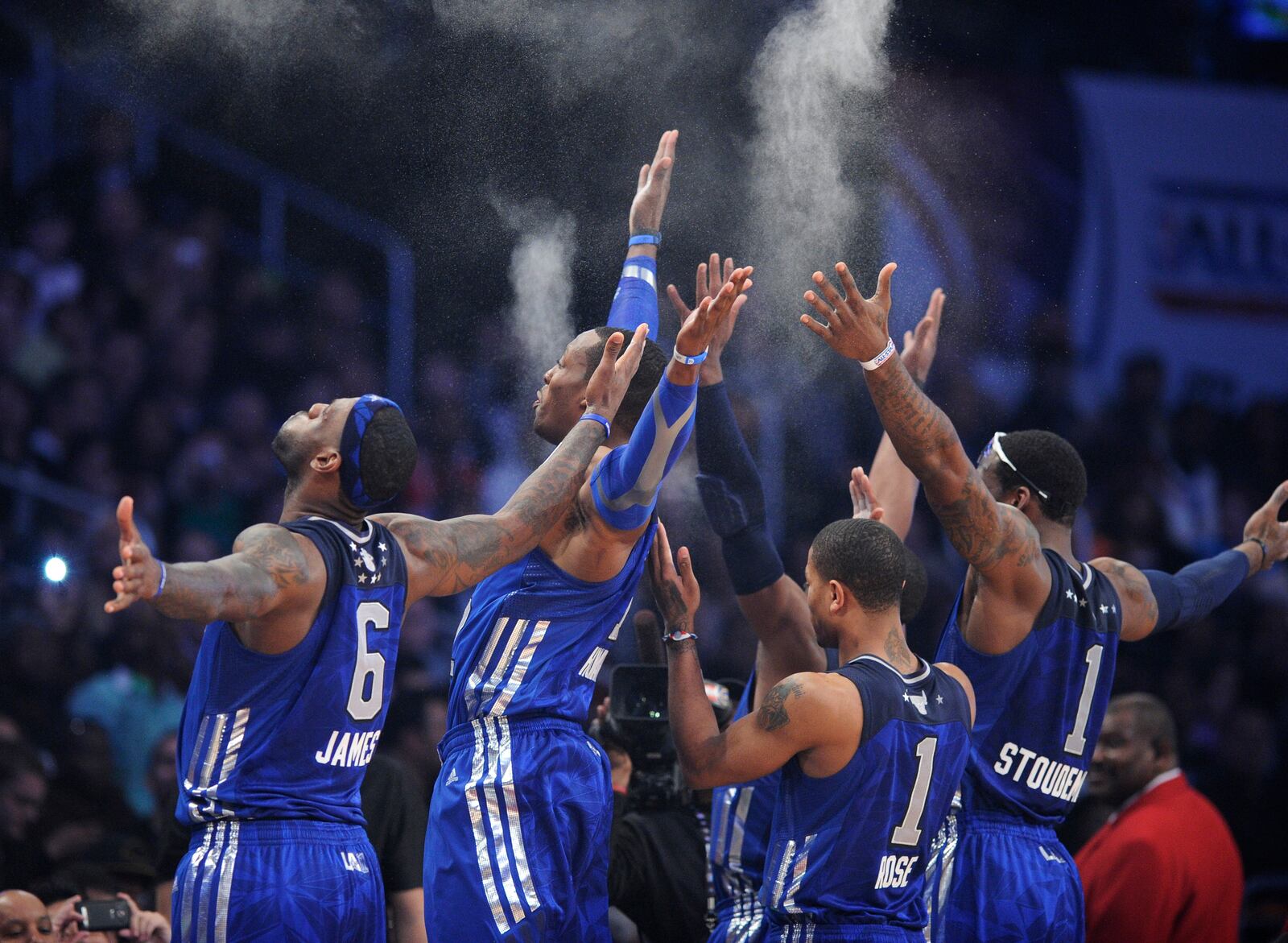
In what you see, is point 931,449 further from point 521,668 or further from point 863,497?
point 521,668

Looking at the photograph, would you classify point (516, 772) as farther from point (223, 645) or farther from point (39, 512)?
point (39, 512)

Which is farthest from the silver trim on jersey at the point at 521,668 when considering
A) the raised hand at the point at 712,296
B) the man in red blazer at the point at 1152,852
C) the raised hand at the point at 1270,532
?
the man in red blazer at the point at 1152,852

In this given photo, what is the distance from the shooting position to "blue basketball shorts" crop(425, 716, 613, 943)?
12.2 ft

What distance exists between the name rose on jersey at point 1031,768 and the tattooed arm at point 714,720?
896 millimetres

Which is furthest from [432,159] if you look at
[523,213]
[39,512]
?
[39,512]

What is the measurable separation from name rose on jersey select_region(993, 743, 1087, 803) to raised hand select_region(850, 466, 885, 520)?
32.2 inches

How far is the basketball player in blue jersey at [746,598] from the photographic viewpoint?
4.45 meters

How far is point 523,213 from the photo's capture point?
229 inches

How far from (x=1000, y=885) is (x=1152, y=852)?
1.90m

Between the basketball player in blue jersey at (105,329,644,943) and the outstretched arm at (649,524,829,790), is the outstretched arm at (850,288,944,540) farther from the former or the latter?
the basketball player in blue jersey at (105,329,644,943)

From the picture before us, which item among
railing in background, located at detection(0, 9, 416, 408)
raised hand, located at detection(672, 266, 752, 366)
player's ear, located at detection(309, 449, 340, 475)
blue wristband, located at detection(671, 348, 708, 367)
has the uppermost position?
railing in background, located at detection(0, 9, 416, 408)

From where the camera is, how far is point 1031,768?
4.29 metres

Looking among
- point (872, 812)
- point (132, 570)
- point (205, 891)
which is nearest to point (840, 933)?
point (872, 812)

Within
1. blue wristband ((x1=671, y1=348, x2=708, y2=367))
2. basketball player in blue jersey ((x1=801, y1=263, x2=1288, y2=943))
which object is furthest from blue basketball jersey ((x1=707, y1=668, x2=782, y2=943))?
blue wristband ((x1=671, y1=348, x2=708, y2=367))
